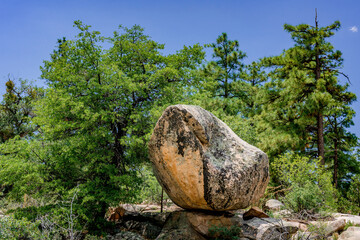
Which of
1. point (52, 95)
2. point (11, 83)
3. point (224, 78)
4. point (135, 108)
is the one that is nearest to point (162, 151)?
point (135, 108)

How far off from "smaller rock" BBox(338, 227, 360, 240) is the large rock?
3.26 metres

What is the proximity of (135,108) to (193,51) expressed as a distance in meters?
3.57

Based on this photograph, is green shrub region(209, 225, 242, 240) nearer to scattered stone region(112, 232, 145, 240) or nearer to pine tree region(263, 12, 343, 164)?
scattered stone region(112, 232, 145, 240)

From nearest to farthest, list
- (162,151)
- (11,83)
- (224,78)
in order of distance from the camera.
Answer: (162,151) < (11,83) < (224,78)

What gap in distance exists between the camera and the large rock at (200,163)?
761 cm

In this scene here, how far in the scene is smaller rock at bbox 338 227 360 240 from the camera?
8.32 meters

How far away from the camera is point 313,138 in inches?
719

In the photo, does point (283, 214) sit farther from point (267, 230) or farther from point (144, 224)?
point (144, 224)

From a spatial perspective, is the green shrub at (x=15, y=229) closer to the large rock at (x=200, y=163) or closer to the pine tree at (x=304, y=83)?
the large rock at (x=200, y=163)

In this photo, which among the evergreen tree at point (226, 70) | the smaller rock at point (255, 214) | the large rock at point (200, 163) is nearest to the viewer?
the large rock at point (200, 163)

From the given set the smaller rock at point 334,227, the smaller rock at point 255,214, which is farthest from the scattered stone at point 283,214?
the smaller rock at point 334,227

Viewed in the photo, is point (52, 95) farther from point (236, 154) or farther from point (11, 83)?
point (11, 83)

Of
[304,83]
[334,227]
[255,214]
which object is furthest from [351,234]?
[304,83]

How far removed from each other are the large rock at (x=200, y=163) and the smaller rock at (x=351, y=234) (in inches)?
128
